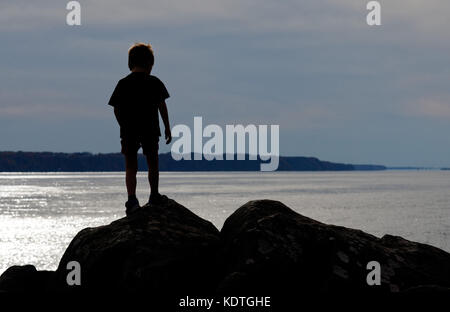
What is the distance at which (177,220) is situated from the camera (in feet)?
31.9

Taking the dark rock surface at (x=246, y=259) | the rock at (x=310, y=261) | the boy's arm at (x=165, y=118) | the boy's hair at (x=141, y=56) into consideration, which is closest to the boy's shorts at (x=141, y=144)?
the boy's arm at (x=165, y=118)

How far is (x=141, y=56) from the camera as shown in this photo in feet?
32.1

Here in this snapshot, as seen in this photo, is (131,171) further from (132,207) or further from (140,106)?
(140,106)

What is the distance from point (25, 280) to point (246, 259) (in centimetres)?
452

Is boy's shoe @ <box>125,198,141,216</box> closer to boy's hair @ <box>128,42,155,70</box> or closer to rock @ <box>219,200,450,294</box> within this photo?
rock @ <box>219,200,450,294</box>

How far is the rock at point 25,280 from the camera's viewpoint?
32.3 feet

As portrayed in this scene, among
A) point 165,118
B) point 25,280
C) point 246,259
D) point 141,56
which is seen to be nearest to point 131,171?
point 165,118

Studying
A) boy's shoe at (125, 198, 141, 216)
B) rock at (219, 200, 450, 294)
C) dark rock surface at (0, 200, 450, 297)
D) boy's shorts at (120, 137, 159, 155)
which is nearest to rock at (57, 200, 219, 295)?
dark rock surface at (0, 200, 450, 297)

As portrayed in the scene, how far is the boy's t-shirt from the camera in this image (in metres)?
9.76

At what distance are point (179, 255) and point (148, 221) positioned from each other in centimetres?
100

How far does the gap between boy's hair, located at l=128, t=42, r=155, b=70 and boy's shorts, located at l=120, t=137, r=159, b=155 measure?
1296mm
